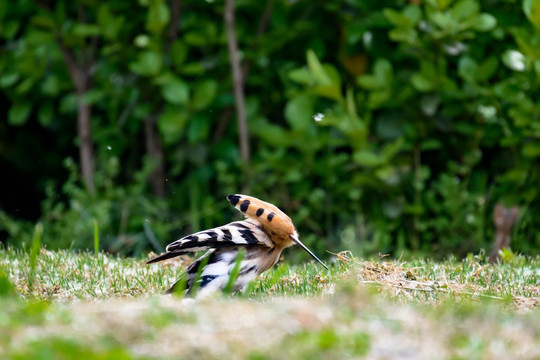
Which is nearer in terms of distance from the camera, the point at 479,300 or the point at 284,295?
the point at 479,300

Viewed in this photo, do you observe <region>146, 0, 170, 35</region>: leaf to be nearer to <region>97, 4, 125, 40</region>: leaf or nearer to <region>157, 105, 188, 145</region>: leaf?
<region>97, 4, 125, 40</region>: leaf

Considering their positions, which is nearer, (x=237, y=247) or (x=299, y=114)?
(x=237, y=247)

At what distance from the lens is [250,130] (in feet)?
Answer: 23.6

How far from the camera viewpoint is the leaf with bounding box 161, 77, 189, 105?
6.71m

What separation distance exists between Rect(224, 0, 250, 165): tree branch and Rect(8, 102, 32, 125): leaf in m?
2.03

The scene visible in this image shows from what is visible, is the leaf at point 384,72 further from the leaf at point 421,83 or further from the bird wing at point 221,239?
the bird wing at point 221,239

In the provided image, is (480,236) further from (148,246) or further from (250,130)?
(148,246)

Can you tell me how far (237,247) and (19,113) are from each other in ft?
14.6

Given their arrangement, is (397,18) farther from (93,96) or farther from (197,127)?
(93,96)

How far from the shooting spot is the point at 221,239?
3764mm

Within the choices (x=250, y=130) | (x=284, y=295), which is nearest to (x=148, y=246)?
(x=250, y=130)

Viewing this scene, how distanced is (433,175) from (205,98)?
7.02 feet

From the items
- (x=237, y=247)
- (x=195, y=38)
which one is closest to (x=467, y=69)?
(x=195, y=38)

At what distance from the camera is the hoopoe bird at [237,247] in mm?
3762
